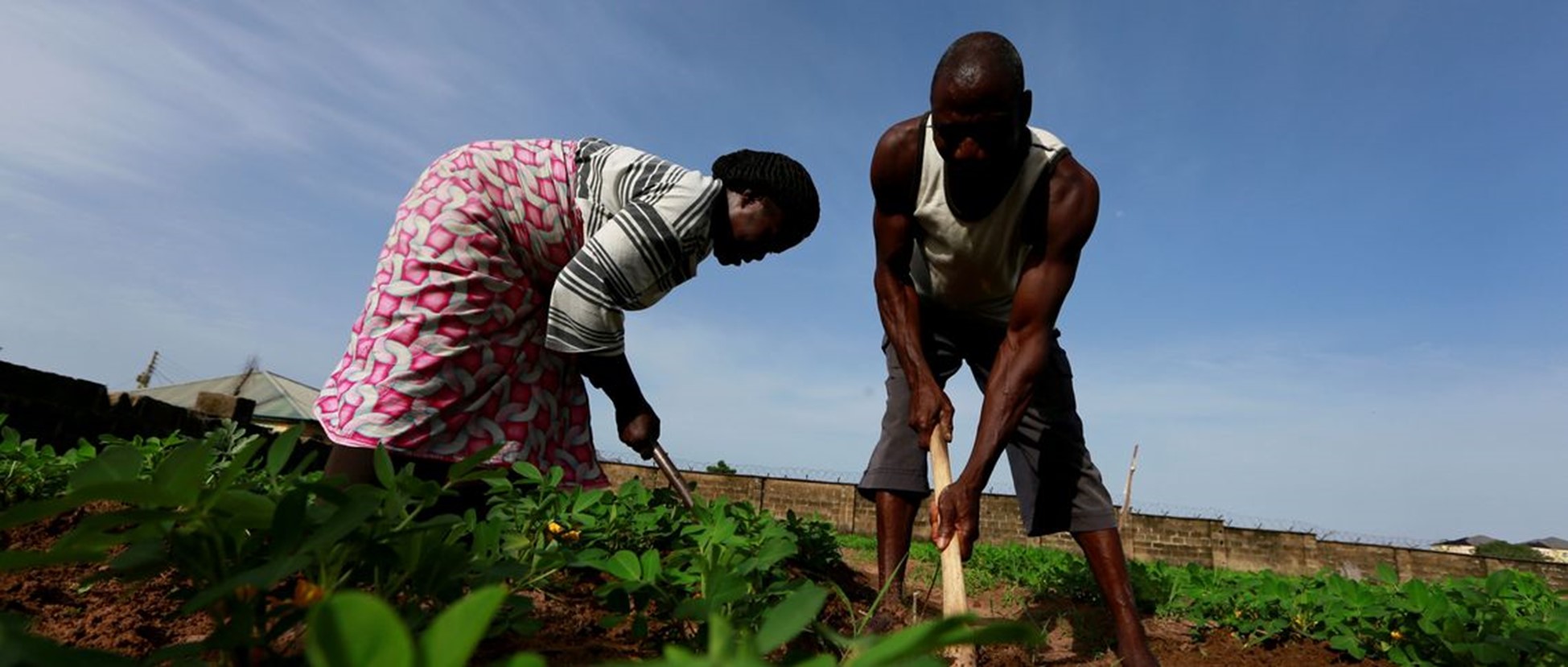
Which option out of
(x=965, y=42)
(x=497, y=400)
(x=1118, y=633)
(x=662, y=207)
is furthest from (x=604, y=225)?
(x=1118, y=633)

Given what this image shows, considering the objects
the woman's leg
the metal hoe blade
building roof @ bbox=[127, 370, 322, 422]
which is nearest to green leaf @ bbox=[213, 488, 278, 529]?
the woman's leg

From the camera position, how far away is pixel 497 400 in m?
Answer: 2.36

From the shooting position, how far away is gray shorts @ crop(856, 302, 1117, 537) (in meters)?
2.65

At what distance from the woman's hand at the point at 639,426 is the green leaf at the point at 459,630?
2389 millimetres

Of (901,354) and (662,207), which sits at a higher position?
(662,207)

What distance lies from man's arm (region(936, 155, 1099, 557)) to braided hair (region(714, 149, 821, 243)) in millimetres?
693

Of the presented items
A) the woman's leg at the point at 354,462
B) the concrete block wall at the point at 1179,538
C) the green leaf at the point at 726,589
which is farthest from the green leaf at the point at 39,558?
the concrete block wall at the point at 1179,538

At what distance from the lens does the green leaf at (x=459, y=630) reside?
1.16 feet

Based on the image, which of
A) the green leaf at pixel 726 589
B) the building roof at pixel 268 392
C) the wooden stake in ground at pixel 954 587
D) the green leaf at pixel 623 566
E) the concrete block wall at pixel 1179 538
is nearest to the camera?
the green leaf at pixel 726 589

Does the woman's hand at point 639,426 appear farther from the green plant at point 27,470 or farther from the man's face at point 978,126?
the green plant at point 27,470

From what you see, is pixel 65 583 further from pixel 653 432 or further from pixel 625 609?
pixel 653 432

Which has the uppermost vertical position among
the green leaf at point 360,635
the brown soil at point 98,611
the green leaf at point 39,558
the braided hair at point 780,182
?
the braided hair at point 780,182

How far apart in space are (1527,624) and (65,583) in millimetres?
3550

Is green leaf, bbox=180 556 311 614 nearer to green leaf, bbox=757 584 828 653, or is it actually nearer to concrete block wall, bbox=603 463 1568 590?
green leaf, bbox=757 584 828 653
